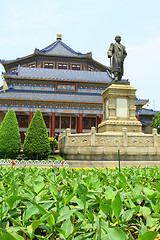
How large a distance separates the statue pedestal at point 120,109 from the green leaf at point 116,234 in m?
12.4

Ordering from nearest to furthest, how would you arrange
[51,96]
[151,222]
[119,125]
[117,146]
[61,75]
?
[151,222] → [117,146] → [119,125] → [51,96] → [61,75]

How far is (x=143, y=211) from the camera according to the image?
6.27 feet

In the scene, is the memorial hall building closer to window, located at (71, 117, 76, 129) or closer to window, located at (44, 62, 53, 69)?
window, located at (71, 117, 76, 129)

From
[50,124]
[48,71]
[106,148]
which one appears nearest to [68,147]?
[106,148]

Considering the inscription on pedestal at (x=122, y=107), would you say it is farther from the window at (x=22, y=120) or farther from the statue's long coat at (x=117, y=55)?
the window at (x=22, y=120)

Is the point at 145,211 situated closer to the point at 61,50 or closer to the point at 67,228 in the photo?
the point at 67,228

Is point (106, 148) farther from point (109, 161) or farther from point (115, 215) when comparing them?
point (115, 215)

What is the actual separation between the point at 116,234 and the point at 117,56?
14.7 meters

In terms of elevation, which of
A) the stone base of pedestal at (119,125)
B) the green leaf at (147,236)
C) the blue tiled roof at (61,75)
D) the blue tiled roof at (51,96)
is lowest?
the green leaf at (147,236)

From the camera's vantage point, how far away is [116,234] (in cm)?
132

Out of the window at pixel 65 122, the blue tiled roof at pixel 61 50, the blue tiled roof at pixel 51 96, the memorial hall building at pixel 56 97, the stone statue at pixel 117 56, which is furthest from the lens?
the blue tiled roof at pixel 61 50

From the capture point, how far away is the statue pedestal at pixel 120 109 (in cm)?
1378

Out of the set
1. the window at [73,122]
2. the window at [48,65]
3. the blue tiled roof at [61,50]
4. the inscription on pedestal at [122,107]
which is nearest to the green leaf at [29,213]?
the inscription on pedestal at [122,107]

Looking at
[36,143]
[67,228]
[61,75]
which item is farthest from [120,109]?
[61,75]
